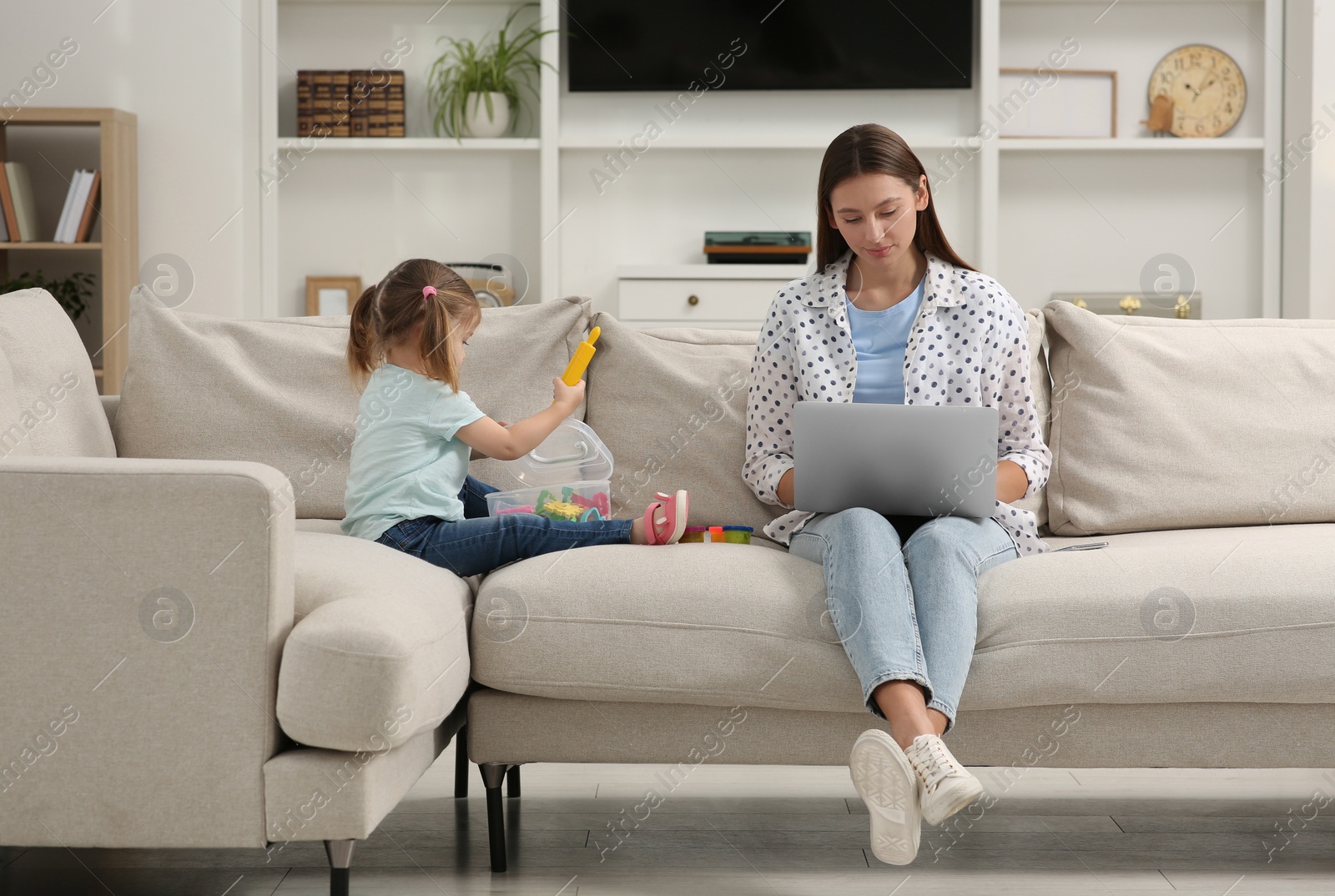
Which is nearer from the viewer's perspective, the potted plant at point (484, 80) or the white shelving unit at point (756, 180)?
the potted plant at point (484, 80)

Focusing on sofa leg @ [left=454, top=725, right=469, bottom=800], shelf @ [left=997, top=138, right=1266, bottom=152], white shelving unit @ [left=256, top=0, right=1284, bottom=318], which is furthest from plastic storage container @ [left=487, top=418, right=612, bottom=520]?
shelf @ [left=997, top=138, right=1266, bottom=152]

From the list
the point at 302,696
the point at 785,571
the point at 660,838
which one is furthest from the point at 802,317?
the point at 302,696

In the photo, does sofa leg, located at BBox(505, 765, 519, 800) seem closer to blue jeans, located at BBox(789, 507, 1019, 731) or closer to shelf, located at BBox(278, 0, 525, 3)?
blue jeans, located at BBox(789, 507, 1019, 731)

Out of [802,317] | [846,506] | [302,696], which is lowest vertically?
[302,696]

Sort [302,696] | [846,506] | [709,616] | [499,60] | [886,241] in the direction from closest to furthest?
[302,696]
[709,616]
[846,506]
[886,241]
[499,60]

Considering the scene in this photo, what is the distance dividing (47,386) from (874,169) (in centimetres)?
126

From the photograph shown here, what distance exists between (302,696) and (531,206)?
289cm

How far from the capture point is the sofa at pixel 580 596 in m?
1.21

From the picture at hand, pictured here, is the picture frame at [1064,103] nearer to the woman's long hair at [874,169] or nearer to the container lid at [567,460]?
the woman's long hair at [874,169]

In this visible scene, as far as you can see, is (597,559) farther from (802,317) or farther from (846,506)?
(802,317)

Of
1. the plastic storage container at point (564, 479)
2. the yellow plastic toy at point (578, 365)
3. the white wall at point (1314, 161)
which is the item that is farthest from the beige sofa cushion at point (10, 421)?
the white wall at point (1314, 161)

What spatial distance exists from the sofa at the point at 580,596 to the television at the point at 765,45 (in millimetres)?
2037

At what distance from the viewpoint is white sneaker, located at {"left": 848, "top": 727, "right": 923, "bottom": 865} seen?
4.07 feet

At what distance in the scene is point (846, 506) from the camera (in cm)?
161
